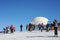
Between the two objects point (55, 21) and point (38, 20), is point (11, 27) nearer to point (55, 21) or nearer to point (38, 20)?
point (55, 21)

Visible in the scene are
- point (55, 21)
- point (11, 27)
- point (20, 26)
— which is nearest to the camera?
point (55, 21)

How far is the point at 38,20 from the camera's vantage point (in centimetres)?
14125

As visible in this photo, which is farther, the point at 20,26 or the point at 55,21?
the point at 20,26

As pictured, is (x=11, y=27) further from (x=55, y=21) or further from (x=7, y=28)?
(x=55, y=21)

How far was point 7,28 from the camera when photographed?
3878 cm

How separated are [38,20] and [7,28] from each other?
103 m

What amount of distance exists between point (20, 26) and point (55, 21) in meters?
21.1

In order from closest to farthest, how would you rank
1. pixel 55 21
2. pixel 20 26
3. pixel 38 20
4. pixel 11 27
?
1. pixel 55 21
2. pixel 11 27
3. pixel 20 26
4. pixel 38 20

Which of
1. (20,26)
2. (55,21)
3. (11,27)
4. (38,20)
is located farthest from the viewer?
(38,20)

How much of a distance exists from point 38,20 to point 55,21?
379ft

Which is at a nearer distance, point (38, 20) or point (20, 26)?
point (20, 26)

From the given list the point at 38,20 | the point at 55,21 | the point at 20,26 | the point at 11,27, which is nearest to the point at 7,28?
the point at 11,27

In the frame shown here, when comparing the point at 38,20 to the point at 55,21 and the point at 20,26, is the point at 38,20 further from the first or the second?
the point at 55,21

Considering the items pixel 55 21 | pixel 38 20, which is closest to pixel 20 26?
pixel 55 21
